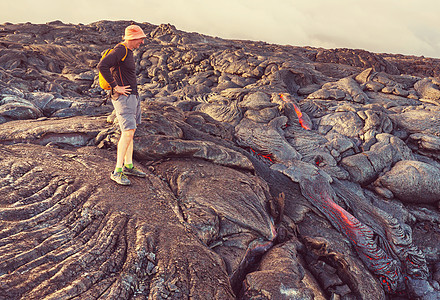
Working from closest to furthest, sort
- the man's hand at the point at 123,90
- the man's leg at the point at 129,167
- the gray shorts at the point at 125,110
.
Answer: the man's hand at the point at 123,90 → the gray shorts at the point at 125,110 → the man's leg at the point at 129,167

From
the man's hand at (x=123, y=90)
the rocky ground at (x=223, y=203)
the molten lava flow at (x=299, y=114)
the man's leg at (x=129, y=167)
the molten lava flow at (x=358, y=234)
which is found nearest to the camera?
the rocky ground at (x=223, y=203)

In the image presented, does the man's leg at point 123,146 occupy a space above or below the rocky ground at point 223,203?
above

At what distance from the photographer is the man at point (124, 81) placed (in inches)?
198

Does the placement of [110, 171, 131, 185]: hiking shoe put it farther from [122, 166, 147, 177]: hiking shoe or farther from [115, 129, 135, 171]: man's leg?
[122, 166, 147, 177]: hiking shoe

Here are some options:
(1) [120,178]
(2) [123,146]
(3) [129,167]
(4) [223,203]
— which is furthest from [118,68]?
(4) [223,203]

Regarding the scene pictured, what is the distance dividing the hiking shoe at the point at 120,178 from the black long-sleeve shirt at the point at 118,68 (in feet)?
5.48

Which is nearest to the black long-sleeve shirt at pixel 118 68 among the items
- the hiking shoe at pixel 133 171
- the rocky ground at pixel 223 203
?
the hiking shoe at pixel 133 171

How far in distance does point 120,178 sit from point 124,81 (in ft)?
6.33

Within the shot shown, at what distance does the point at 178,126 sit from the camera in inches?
324

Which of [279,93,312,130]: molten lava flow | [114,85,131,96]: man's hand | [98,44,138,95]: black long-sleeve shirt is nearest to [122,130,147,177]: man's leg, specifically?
[114,85,131,96]: man's hand

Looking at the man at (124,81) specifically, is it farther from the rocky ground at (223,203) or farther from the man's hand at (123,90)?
the rocky ground at (223,203)

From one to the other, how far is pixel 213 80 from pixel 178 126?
45.5ft

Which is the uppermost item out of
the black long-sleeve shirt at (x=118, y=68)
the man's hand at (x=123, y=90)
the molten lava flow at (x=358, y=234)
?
the black long-sleeve shirt at (x=118, y=68)

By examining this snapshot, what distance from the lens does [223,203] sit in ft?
18.7
